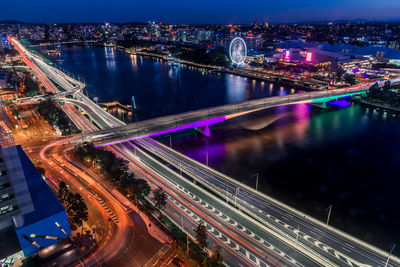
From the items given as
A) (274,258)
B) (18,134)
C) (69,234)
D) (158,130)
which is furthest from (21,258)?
(18,134)

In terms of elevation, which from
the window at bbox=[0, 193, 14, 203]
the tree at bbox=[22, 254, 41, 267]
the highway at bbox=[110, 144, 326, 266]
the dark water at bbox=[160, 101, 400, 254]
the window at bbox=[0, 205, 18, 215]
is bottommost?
the dark water at bbox=[160, 101, 400, 254]

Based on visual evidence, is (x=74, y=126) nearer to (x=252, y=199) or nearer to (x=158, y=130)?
(x=158, y=130)

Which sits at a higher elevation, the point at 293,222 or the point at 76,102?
the point at 76,102

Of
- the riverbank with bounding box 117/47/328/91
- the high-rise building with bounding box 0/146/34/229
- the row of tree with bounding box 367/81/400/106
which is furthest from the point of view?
the riverbank with bounding box 117/47/328/91

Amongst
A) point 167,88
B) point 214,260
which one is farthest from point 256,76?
point 214,260

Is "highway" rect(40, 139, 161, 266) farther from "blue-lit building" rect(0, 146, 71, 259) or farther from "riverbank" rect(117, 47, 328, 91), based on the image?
"riverbank" rect(117, 47, 328, 91)

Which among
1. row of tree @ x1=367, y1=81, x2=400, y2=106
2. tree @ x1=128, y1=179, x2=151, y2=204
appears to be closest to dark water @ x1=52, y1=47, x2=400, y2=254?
row of tree @ x1=367, y1=81, x2=400, y2=106

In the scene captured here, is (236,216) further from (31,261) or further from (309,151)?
(309,151)
